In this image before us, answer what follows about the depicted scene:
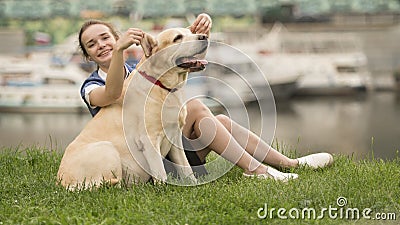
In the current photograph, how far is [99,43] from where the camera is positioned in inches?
152

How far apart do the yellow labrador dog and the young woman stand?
12cm

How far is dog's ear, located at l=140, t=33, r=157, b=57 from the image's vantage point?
11.1 ft

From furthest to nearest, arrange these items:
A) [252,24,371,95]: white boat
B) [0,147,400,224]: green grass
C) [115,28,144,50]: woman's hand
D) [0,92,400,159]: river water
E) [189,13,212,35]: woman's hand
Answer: [252,24,371,95]: white boat → [0,92,400,159]: river water → [189,13,212,35]: woman's hand → [115,28,144,50]: woman's hand → [0,147,400,224]: green grass

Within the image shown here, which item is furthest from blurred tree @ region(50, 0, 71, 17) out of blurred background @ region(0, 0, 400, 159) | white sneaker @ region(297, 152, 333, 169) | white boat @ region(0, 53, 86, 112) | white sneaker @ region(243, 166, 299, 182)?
white sneaker @ region(243, 166, 299, 182)

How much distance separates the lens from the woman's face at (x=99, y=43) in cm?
384

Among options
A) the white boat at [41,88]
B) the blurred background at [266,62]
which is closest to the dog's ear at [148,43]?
the blurred background at [266,62]

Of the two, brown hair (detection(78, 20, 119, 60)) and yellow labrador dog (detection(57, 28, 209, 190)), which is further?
brown hair (detection(78, 20, 119, 60))

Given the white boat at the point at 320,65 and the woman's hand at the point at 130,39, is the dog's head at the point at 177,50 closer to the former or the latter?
the woman's hand at the point at 130,39

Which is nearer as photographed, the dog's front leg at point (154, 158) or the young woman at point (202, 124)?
the dog's front leg at point (154, 158)

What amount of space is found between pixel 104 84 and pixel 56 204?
766mm

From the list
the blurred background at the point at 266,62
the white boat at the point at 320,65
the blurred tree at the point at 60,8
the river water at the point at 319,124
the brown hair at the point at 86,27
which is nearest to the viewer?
the brown hair at the point at 86,27

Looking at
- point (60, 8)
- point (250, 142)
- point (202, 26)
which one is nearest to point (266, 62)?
point (60, 8)

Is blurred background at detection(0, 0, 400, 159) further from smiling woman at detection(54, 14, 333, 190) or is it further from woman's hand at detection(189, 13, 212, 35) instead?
woman's hand at detection(189, 13, 212, 35)

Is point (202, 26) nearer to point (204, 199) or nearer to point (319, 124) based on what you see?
point (204, 199)
